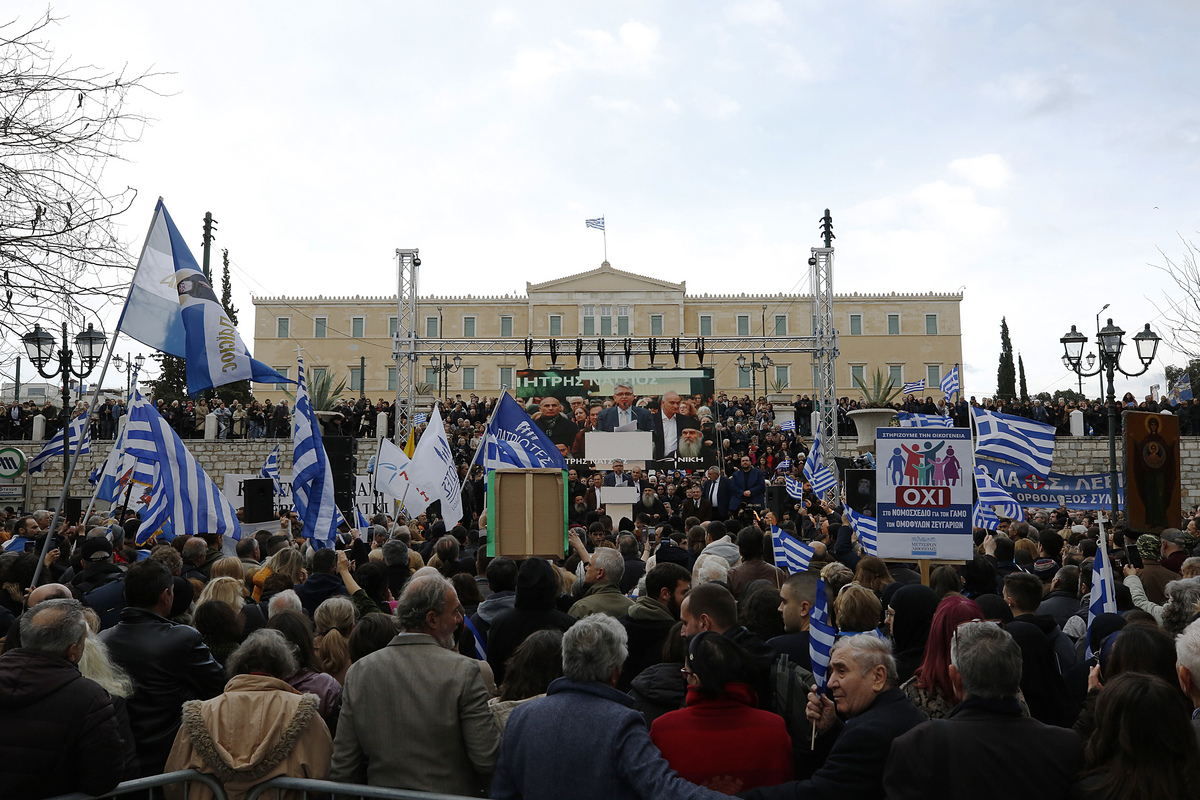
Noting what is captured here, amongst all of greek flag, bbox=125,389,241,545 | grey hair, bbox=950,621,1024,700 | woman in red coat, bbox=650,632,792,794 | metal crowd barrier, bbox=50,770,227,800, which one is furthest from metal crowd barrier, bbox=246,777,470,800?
greek flag, bbox=125,389,241,545

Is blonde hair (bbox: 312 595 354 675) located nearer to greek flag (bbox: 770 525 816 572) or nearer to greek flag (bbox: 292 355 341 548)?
greek flag (bbox: 770 525 816 572)

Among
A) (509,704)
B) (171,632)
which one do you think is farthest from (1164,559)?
(171,632)

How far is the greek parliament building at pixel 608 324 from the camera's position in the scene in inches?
2876

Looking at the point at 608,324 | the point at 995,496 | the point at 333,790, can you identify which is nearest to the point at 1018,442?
the point at 995,496

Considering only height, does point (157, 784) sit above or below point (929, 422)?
below

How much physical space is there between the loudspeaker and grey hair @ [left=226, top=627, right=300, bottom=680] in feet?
28.7

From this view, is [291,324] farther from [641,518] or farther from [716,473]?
[641,518]

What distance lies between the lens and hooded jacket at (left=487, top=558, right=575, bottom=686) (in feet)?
18.1

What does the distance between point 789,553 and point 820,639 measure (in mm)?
3784

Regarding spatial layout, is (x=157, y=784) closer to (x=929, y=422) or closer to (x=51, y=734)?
(x=51, y=734)

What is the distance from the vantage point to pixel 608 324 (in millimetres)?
73812

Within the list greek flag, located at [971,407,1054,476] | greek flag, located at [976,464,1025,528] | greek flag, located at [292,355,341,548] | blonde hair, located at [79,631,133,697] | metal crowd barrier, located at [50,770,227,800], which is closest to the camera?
metal crowd barrier, located at [50,770,227,800]

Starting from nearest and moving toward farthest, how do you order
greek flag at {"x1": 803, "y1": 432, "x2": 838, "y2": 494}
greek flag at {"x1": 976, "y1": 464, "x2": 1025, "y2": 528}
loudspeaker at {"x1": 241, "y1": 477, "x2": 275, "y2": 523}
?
greek flag at {"x1": 976, "y1": 464, "x2": 1025, "y2": 528} < loudspeaker at {"x1": 241, "y1": 477, "x2": 275, "y2": 523} < greek flag at {"x1": 803, "y1": 432, "x2": 838, "y2": 494}

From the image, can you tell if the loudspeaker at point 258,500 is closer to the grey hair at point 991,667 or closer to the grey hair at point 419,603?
the grey hair at point 419,603
